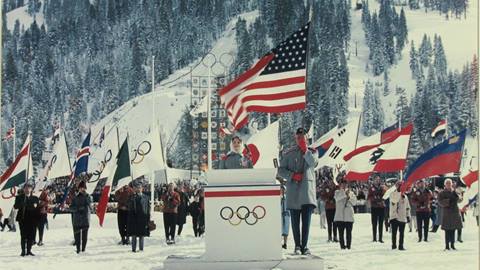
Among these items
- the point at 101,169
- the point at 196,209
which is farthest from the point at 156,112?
the point at 101,169

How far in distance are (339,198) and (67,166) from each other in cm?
1070

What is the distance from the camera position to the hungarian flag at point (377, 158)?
61.2ft

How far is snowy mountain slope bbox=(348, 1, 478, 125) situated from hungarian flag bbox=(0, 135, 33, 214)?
103717 mm

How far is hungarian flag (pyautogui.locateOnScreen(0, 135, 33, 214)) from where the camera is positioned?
17531 millimetres

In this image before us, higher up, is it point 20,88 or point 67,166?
point 20,88

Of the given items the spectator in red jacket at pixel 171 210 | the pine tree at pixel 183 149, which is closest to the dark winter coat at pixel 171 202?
the spectator in red jacket at pixel 171 210

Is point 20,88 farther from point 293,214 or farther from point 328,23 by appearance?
point 293,214

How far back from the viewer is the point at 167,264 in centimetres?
908

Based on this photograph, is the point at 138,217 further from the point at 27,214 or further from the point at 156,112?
the point at 156,112

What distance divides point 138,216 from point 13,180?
13.1ft

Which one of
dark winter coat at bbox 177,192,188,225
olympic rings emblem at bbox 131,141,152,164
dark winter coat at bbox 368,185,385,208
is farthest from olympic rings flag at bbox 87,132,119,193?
dark winter coat at bbox 368,185,385,208

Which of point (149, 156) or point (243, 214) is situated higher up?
point (149, 156)

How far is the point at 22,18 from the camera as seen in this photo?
568 feet

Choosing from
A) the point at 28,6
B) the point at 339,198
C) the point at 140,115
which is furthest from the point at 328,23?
the point at 339,198
